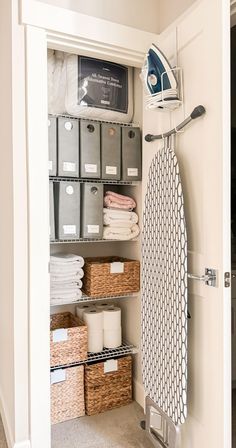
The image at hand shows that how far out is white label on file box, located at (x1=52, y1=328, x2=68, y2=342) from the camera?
1961mm

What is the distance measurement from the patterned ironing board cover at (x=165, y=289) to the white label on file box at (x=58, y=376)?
1.75 feet

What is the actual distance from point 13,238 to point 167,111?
3.30 feet

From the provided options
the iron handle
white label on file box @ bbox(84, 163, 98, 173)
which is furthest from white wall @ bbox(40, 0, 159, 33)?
the iron handle

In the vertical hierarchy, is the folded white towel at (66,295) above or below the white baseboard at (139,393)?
above

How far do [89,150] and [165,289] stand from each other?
3.11ft

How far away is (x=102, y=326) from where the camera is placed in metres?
2.22

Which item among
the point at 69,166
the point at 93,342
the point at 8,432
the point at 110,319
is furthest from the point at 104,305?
the point at 69,166

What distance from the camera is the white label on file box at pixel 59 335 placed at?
1.96 meters

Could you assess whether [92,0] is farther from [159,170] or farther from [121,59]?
[159,170]

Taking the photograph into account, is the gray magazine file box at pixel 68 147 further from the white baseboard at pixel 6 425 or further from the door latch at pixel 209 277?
the white baseboard at pixel 6 425

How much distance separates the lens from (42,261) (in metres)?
1.69

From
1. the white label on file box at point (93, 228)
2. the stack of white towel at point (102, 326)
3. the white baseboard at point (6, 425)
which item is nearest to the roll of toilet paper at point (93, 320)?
the stack of white towel at point (102, 326)

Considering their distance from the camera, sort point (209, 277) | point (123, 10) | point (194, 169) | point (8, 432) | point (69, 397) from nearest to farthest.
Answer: point (209, 277) < point (194, 169) < point (8, 432) < point (123, 10) < point (69, 397)

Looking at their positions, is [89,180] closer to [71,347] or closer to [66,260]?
[66,260]
